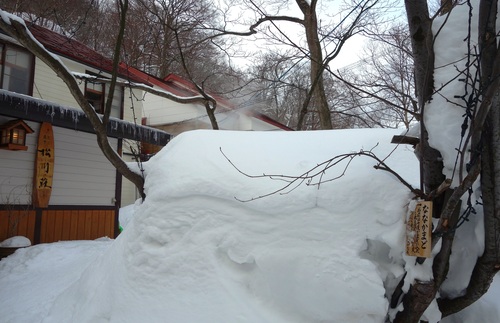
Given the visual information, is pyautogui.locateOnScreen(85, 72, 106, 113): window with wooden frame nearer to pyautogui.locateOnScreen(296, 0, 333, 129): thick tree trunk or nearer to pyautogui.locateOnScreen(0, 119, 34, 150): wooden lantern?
pyautogui.locateOnScreen(0, 119, 34, 150): wooden lantern

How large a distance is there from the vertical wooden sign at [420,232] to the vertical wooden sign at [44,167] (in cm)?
820

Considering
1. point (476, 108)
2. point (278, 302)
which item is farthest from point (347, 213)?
point (476, 108)

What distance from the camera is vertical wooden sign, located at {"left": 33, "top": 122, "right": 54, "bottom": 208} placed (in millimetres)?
8094

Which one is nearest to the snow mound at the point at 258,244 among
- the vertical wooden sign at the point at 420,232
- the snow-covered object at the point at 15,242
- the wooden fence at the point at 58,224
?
the vertical wooden sign at the point at 420,232

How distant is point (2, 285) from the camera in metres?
4.94

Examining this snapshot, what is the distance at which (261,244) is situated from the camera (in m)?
2.66

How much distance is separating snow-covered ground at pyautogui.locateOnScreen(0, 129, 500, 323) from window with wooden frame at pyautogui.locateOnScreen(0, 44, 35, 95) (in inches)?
258

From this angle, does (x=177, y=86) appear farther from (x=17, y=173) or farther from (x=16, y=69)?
(x=17, y=173)

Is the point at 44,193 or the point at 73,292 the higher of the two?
the point at 44,193

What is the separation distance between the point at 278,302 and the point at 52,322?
7.05ft

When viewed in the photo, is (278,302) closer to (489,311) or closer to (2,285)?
(489,311)

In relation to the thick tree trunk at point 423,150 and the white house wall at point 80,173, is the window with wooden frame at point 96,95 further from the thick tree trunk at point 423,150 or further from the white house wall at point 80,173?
the thick tree trunk at point 423,150

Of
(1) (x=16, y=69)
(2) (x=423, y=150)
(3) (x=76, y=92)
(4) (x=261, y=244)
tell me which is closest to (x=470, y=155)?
(2) (x=423, y=150)

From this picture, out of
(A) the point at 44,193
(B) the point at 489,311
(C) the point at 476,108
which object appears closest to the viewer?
(C) the point at 476,108
